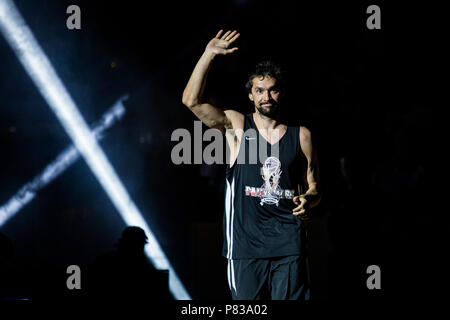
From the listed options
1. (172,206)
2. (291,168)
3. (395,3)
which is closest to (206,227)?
(172,206)

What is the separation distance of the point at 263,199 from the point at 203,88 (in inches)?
30.8

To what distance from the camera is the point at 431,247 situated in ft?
15.8

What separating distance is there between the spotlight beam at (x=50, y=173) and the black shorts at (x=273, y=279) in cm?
283

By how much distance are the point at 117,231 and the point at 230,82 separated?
2051mm

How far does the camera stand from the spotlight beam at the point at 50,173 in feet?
16.2

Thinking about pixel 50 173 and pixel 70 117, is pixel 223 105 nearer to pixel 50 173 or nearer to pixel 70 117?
pixel 70 117

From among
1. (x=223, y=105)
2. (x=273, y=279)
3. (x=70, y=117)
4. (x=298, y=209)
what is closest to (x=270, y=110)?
(x=298, y=209)

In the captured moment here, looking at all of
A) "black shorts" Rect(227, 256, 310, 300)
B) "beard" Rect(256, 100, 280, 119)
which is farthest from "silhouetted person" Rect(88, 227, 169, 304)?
"beard" Rect(256, 100, 280, 119)

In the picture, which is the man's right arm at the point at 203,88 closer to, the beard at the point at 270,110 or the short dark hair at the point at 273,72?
the beard at the point at 270,110

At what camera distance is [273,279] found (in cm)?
295

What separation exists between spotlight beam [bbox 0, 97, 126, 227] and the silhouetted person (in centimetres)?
148

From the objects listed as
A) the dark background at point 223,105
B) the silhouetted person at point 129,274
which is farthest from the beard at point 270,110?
the dark background at point 223,105

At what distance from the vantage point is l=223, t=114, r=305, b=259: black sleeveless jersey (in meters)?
2.92

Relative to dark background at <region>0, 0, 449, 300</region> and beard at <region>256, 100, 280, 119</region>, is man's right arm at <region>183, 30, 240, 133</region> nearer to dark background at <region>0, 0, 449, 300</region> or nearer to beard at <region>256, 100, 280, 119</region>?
beard at <region>256, 100, 280, 119</region>
